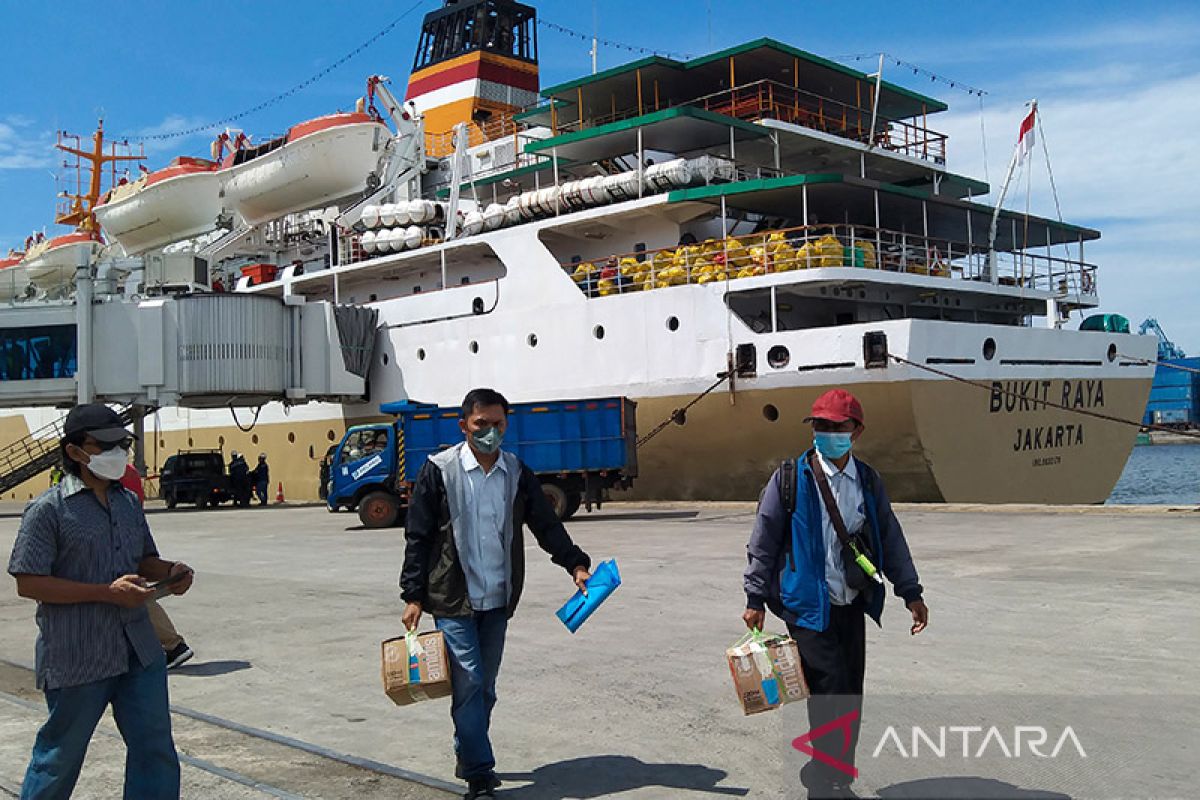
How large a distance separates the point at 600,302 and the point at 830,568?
17731 millimetres

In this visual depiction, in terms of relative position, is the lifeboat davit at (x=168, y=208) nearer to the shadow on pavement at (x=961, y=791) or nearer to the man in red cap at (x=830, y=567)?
the man in red cap at (x=830, y=567)

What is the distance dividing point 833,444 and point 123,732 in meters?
2.89

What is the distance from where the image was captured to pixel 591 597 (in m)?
4.91

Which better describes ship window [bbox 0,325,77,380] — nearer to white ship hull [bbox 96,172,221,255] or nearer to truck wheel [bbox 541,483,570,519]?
white ship hull [bbox 96,172,221,255]

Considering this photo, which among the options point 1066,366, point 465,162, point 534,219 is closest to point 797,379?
point 1066,366

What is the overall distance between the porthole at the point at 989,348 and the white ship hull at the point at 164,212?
887 inches

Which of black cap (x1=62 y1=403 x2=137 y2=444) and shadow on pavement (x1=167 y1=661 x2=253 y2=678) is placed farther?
shadow on pavement (x1=167 y1=661 x2=253 y2=678)

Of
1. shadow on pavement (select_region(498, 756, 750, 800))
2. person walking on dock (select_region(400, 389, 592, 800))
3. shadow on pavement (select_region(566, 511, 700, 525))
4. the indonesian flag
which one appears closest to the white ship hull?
shadow on pavement (select_region(566, 511, 700, 525))

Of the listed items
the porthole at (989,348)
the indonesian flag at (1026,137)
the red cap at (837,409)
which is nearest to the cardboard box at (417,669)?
the red cap at (837,409)

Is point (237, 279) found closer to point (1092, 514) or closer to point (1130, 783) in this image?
point (1092, 514)

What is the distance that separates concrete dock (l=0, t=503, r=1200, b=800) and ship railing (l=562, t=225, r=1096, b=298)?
7598 millimetres

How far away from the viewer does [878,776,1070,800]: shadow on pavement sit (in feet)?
14.5

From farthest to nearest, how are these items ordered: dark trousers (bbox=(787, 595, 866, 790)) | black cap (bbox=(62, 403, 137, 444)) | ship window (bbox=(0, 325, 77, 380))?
ship window (bbox=(0, 325, 77, 380))
dark trousers (bbox=(787, 595, 866, 790))
black cap (bbox=(62, 403, 137, 444))

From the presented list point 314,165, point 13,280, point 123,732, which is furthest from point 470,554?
point 13,280
